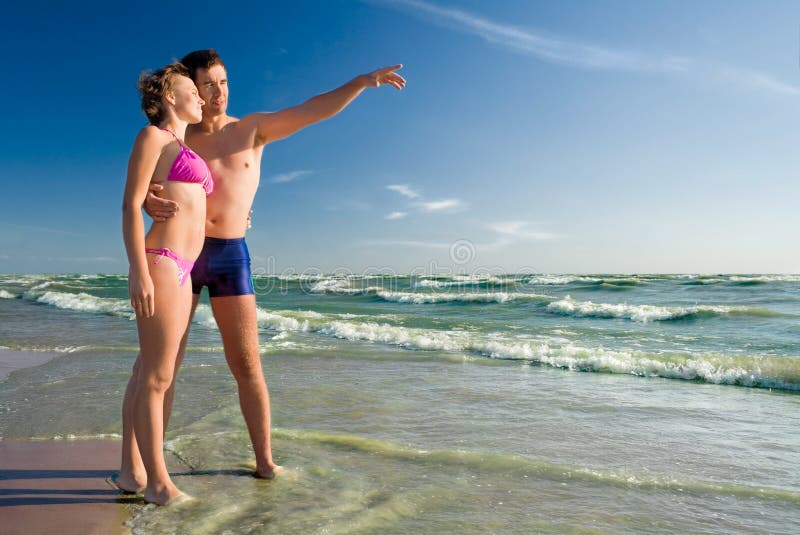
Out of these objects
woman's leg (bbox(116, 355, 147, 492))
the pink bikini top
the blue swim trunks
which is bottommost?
woman's leg (bbox(116, 355, 147, 492))

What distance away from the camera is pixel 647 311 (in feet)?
A: 53.7

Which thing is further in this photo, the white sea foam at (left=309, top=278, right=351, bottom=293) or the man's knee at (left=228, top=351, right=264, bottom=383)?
the white sea foam at (left=309, top=278, right=351, bottom=293)

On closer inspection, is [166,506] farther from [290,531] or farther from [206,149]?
[206,149]

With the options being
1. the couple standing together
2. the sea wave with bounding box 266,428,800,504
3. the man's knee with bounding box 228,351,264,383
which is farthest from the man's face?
the sea wave with bounding box 266,428,800,504

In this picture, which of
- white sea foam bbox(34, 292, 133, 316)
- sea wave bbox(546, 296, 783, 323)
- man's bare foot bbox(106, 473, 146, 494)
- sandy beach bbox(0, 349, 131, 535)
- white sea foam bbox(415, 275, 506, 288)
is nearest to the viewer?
sandy beach bbox(0, 349, 131, 535)

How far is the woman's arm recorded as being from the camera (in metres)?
2.24

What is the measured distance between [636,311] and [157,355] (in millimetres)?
16450

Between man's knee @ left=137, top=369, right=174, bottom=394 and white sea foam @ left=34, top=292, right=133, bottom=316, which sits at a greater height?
man's knee @ left=137, top=369, right=174, bottom=394

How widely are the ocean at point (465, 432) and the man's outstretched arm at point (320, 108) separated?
6.53 feet

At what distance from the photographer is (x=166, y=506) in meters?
2.52

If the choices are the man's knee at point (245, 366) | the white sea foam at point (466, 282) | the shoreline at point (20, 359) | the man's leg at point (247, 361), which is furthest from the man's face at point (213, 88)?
the white sea foam at point (466, 282)

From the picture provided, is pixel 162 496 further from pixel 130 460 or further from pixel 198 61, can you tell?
pixel 198 61

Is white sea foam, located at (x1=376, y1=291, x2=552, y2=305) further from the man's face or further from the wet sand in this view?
the man's face

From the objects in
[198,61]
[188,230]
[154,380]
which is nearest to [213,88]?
[198,61]
